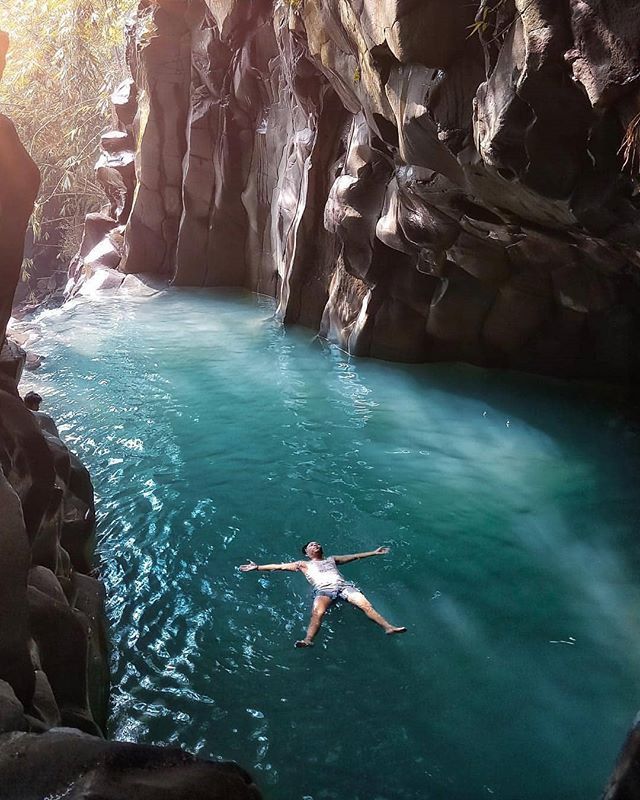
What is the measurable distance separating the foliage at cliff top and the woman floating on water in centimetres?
2529

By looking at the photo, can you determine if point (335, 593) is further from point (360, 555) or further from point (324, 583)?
point (360, 555)

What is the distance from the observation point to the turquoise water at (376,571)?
5.61m

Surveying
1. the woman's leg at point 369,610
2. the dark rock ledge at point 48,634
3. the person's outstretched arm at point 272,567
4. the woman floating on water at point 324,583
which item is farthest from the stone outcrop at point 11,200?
the woman's leg at point 369,610

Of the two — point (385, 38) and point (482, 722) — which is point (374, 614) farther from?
point (385, 38)

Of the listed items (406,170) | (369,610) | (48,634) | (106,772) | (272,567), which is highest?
(406,170)

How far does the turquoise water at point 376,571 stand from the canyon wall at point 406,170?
5.21 ft

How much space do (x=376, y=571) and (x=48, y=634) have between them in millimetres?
3990

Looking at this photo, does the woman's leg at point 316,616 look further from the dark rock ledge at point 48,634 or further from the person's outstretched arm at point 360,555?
the dark rock ledge at point 48,634

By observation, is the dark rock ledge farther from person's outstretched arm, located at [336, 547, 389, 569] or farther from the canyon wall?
the canyon wall

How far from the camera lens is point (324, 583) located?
7.41m

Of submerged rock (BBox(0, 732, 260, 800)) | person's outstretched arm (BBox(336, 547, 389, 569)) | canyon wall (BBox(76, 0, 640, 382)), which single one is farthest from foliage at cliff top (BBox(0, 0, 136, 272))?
submerged rock (BBox(0, 732, 260, 800))

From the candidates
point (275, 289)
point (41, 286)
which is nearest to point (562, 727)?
point (275, 289)

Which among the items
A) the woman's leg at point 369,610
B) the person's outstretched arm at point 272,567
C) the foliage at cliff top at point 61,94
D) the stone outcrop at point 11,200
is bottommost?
the person's outstretched arm at point 272,567

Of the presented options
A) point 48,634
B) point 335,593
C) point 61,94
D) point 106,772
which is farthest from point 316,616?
point 61,94
